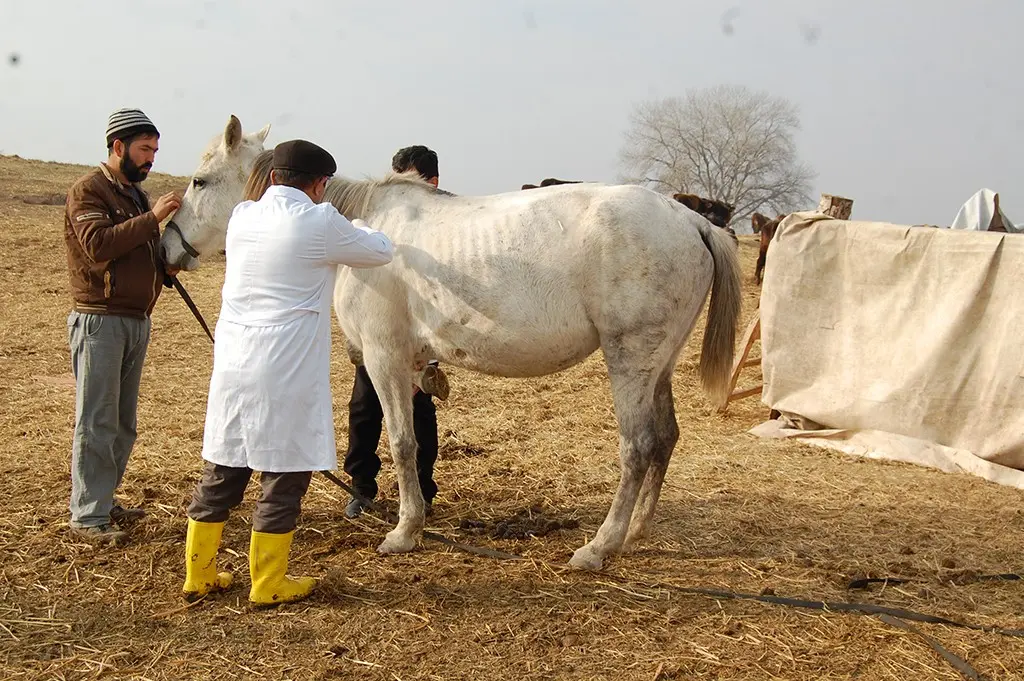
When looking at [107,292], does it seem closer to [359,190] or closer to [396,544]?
[359,190]

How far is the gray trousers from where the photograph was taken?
435cm

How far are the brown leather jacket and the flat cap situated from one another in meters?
0.96

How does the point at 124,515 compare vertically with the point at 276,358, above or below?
below

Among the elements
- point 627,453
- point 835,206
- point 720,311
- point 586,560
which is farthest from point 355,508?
point 835,206

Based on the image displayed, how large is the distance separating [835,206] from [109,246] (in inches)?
251

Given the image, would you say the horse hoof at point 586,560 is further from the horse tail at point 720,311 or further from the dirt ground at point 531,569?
the horse tail at point 720,311

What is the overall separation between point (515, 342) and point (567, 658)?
1.56 meters

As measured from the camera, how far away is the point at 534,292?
417 cm

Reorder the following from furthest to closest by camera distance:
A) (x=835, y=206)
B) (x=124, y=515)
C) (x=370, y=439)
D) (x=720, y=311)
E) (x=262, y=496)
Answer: (x=835, y=206) < (x=370, y=439) < (x=124, y=515) < (x=720, y=311) < (x=262, y=496)

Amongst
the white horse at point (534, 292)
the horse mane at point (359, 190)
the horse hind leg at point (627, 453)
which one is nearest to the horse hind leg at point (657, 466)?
the white horse at point (534, 292)

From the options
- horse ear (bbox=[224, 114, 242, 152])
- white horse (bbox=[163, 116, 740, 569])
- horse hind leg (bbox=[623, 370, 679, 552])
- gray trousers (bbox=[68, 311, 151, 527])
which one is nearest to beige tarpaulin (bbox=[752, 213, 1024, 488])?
white horse (bbox=[163, 116, 740, 569])

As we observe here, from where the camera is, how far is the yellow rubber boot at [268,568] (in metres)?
3.68

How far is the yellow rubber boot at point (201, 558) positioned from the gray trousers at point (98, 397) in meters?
1.03

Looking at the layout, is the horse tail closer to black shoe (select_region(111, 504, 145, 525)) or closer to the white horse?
the white horse
